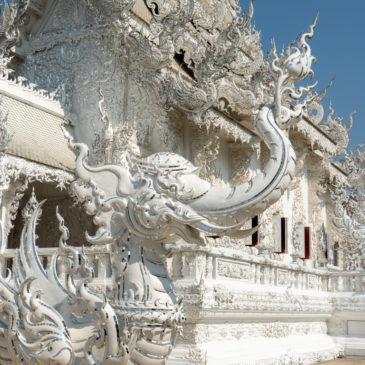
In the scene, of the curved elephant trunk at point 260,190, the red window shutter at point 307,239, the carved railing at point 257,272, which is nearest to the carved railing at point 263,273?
the carved railing at point 257,272

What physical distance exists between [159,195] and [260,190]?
42 centimetres

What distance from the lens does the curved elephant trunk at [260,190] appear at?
2207 mm

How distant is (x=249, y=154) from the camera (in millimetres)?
9750

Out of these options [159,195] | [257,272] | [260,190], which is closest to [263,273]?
[257,272]

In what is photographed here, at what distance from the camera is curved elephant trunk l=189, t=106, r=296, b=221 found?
2207mm

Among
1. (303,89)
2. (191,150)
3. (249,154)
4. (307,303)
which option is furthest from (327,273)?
(303,89)

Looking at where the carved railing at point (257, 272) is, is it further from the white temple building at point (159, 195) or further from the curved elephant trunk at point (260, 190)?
the curved elephant trunk at point (260, 190)

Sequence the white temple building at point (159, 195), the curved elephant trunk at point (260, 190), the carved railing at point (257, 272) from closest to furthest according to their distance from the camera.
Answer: the curved elephant trunk at point (260, 190)
the white temple building at point (159, 195)
the carved railing at point (257, 272)

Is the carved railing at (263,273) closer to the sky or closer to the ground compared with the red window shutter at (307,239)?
closer to the ground

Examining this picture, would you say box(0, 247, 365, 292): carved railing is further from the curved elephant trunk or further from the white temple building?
the curved elephant trunk

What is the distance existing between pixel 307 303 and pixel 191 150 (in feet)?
8.47

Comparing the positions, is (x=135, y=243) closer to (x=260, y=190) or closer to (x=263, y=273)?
(x=260, y=190)

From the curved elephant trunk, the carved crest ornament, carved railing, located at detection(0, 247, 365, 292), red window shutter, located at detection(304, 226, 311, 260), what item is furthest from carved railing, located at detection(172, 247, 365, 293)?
the curved elephant trunk

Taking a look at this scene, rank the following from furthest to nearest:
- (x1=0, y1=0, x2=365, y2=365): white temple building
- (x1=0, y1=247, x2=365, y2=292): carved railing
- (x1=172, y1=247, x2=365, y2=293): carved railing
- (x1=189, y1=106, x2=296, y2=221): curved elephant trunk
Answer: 1. (x1=0, y1=247, x2=365, y2=292): carved railing
2. (x1=172, y1=247, x2=365, y2=293): carved railing
3. (x1=0, y1=0, x2=365, y2=365): white temple building
4. (x1=189, y1=106, x2=296, y2=221): curved elephant trunk
